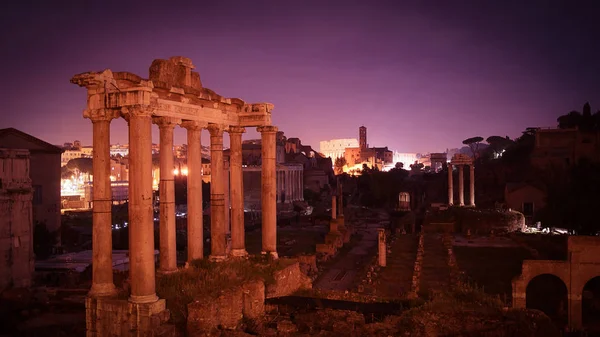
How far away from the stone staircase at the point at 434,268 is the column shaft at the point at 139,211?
1041 centimetres

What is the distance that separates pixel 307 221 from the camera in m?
60.2

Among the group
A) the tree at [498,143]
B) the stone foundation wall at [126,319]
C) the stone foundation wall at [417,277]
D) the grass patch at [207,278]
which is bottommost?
the stone foundation wall at [417,277]

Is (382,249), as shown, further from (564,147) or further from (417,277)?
(564,147)

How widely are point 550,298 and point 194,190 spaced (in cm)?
1851

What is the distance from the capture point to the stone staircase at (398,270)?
914 inches

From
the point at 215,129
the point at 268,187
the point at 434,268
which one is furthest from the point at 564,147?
the point at 215,129

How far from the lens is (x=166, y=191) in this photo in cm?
1221

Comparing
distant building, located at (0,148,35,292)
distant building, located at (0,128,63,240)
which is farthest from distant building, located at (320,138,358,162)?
distant building, located at (0,148,35,292)

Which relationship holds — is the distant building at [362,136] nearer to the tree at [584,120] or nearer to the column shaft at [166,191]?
the tree at [584,120]

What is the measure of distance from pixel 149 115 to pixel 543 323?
29.9 feet

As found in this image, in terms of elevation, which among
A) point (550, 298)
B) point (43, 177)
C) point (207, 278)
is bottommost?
point (550, 298)

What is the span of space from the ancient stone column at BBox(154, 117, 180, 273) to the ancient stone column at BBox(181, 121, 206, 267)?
0.92 meters

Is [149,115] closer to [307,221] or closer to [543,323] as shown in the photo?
[543,323]

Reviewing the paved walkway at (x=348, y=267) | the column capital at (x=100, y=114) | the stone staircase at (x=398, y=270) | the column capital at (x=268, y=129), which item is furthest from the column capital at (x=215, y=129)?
the paved walkway at (x=348, y=267)
